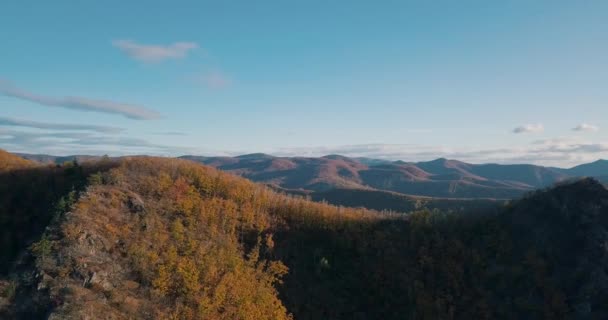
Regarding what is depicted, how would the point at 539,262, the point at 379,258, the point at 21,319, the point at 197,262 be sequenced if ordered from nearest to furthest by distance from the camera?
the point at 21,319
the point at 197,262
the point at 539,262
the point at 379,258

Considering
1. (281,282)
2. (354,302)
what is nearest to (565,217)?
(354,302)

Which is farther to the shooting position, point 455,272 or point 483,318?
point 455,272

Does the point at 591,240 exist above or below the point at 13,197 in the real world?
below

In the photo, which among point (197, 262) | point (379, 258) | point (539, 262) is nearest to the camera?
point (197, 262)

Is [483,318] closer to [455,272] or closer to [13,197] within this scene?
[455,272]

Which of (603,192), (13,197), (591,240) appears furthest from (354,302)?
(13,197)

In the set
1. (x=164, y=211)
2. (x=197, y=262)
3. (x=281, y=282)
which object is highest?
(x=164, y=211)
